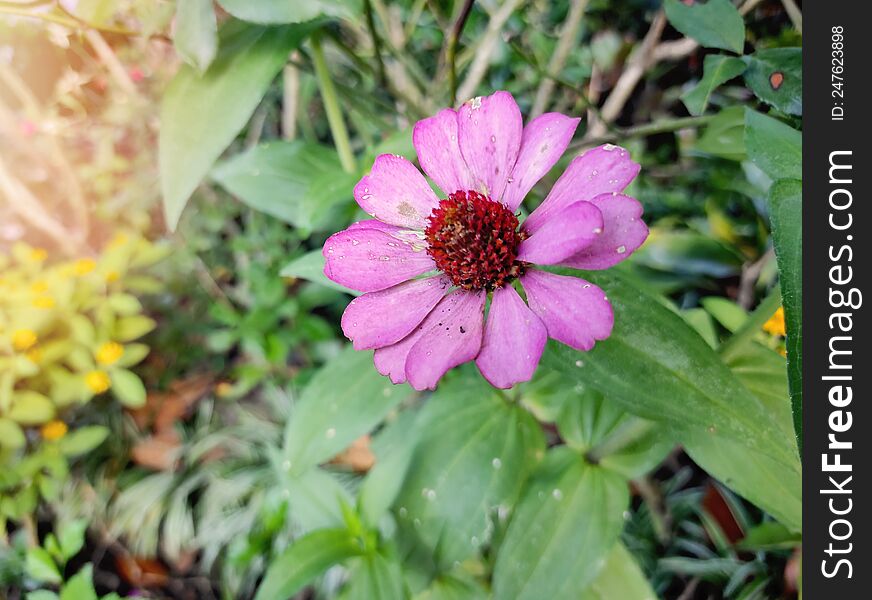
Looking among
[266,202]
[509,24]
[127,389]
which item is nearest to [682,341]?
[266,202]

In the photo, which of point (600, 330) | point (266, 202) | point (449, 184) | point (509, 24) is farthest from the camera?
point (509, 24)

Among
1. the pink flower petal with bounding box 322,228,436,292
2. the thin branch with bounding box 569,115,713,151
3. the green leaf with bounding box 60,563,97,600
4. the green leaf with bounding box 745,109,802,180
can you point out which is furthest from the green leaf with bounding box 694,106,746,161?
the green leaf with bounding box 60,563,97,600

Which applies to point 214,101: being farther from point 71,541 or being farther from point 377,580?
point 71,541

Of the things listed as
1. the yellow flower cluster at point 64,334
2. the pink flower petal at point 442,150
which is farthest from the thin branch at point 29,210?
Result: the pink flower petal at point 442,150

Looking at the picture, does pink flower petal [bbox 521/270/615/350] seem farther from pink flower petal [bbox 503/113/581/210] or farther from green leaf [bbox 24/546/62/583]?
green leaf [bbox 24/546/62/583]
